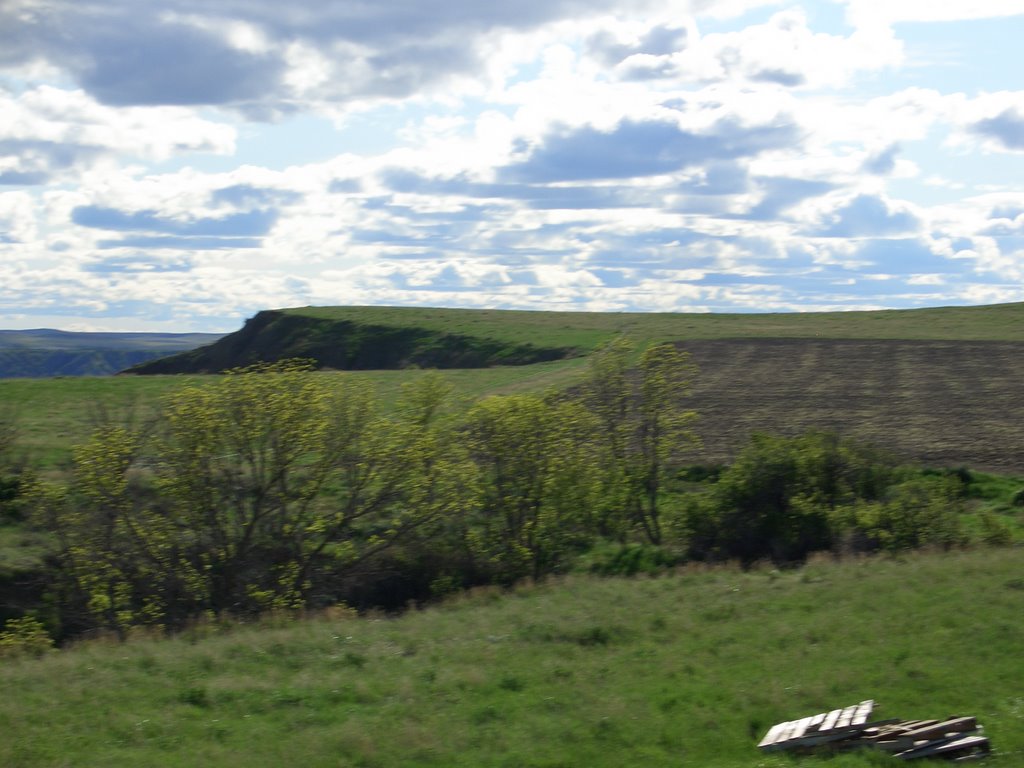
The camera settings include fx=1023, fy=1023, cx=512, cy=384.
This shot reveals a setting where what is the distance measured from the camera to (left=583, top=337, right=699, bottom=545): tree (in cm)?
4119

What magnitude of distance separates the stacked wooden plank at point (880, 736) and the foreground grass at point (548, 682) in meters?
0.41

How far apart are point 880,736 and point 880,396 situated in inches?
2074

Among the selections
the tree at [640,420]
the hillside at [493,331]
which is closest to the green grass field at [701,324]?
the hillside at [493,331]

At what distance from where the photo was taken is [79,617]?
30.6m

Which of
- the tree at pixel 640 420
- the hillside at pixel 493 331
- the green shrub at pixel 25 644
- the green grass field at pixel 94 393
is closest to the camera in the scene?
the green shrub at pixel 25 644

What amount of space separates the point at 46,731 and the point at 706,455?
3760 cm

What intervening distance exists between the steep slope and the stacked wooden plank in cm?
8190

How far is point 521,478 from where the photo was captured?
3788 centimetres

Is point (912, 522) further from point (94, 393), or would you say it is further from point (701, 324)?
point (701, 324)

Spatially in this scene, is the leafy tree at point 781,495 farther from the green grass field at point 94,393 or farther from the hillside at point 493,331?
the hillside at point 493,331

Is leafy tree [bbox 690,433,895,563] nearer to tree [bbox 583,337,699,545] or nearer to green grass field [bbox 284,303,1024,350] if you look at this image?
tree [bbox 583,337,699,545]

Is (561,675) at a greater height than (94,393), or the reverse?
(94,393)

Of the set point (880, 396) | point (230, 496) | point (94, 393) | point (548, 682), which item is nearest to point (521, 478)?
point (230, 496)

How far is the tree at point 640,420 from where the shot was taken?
41188 millimetres
